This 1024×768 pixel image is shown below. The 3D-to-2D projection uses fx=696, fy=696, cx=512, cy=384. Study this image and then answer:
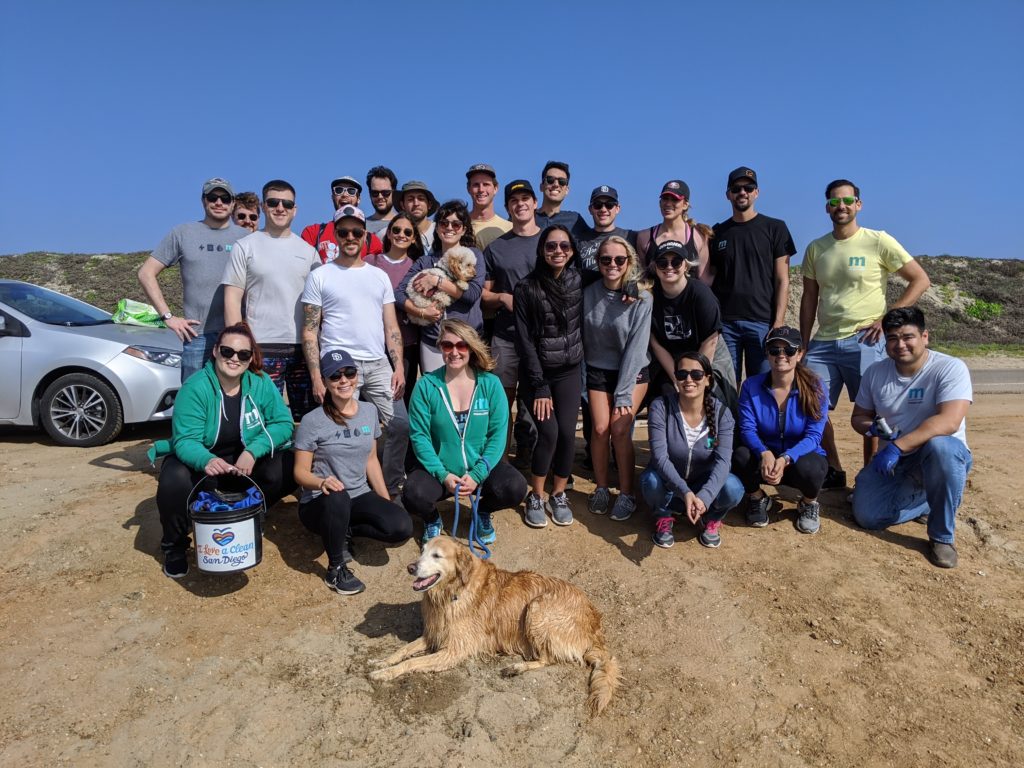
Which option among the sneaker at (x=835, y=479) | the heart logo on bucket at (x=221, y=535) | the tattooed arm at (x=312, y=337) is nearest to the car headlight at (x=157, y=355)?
the tattooed arm at (x=312, y=337)

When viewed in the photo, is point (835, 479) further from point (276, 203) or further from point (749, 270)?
point (276, 203)

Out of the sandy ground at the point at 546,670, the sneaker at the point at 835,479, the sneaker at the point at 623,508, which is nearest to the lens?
the sandy ground at the point at 546,670

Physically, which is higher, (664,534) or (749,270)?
(749,270)

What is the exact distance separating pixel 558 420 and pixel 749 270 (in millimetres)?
→ 2100

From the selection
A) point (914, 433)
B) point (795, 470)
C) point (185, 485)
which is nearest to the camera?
point (185, 485)

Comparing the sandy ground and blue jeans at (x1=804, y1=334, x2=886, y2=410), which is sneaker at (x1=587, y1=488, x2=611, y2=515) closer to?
the sandy ground

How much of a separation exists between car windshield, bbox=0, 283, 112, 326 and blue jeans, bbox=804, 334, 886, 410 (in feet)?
25.0

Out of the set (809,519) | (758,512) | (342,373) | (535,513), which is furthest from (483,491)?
(809,519)

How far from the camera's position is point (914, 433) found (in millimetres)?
5090

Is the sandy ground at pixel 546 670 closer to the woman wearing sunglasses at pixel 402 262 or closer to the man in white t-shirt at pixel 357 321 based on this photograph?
the man in white t-shirt at pixel 357 321

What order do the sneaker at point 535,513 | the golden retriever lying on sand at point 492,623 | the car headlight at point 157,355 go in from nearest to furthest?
the golden retriever lying on sand at point 492,623
the sneaker at point 535,513
the car headlight at point 157,355

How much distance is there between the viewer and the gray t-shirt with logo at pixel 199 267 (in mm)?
5676

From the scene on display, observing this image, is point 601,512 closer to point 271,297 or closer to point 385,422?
point 385,422

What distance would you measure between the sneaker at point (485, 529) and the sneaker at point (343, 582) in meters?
0.97
